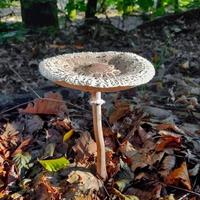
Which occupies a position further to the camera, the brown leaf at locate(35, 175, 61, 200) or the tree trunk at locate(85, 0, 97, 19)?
the tree trunk at locate(85, 0, 97, 19)

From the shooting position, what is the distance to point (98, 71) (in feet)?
8.04

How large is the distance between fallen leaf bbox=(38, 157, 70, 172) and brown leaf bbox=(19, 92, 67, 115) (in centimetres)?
64

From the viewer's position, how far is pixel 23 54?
240 inches

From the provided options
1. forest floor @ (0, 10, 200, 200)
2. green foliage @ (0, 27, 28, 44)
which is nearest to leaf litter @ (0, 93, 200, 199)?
forest floor @ (0, 10, 200, 200)

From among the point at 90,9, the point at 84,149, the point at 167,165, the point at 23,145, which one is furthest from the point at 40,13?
the point at 167,165

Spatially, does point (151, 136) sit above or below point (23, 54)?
above

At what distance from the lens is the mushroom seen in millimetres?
2291

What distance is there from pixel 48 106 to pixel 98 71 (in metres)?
1.10

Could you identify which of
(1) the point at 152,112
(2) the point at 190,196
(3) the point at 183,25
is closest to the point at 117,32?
(3) the point at 183,25

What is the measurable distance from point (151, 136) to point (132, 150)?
0.78ft

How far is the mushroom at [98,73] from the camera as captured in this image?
2291 mm

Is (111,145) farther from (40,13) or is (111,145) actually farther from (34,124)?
(40,13)

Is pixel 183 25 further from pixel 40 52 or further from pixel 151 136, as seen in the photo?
pixel 151 136

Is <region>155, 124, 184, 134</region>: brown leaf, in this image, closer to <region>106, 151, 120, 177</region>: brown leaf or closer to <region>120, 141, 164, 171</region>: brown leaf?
<region>120, 141, 164, 171</region>: brown leaf
